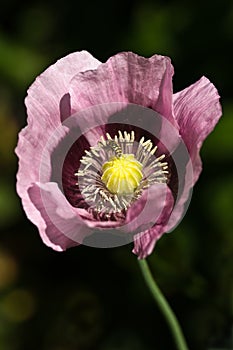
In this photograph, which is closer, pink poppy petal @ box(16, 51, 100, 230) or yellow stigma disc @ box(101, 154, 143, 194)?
pink poppy petal @ box(16, 51, 100, 230)

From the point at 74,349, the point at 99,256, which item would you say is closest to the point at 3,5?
the point at 99,256

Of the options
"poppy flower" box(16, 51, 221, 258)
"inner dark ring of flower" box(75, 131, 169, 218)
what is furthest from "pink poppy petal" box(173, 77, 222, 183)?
"inner dark ring of flower" box(75, 131, 169, 218)

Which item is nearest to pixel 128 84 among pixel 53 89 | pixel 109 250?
pixel 53 89

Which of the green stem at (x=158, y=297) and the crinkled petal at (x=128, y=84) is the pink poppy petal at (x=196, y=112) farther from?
the green stem at (x=158, y=297)

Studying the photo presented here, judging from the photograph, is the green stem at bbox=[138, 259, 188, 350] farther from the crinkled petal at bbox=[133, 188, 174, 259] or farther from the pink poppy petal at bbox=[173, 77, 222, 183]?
the pink poppy petal at bbox=[173, 77, 222, 183]

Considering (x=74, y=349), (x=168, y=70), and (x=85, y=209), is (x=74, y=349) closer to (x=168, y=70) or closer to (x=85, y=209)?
(x=85, y=209)

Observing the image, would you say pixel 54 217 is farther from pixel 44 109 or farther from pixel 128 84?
pixel 128 84
